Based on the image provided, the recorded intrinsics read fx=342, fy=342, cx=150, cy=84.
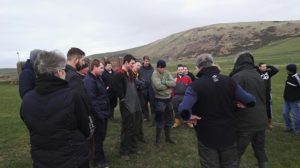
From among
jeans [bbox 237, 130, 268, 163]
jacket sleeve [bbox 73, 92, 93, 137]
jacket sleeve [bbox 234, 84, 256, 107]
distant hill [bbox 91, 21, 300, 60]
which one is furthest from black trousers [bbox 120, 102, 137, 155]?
distant hill [bbox 91, 21, 300, 60]

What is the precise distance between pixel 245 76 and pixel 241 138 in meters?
1.07

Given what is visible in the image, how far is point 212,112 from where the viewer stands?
4863 millimetres

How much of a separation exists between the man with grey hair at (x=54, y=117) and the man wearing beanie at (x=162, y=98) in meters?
5.11

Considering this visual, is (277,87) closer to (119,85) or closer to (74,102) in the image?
(119,85)

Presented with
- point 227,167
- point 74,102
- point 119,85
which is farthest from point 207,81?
point 119,85

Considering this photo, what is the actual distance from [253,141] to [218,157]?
5.04 ft

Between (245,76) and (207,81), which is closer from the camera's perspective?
(207,81)

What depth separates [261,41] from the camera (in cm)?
11162

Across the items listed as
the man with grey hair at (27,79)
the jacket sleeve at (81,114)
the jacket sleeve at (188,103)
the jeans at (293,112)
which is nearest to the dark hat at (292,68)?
the jeans at (293,112)

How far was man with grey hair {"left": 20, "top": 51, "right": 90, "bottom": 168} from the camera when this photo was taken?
12.3 feet

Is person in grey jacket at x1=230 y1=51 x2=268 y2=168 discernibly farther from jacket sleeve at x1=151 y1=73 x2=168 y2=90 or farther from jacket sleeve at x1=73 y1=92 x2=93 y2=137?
jacket sleeve at x1=151 y1=73 x2=168 y2=90

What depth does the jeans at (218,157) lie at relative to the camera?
4.93 m

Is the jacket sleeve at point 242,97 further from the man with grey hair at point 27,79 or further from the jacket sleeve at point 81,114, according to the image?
the man with grey hair at point 27,79

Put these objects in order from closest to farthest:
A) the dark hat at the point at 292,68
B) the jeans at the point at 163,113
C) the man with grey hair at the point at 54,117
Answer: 1. the man with grey hair at the point at 54,117
2. the jeans at the point at 163,113
3. the dark hat at the point at 292,68
